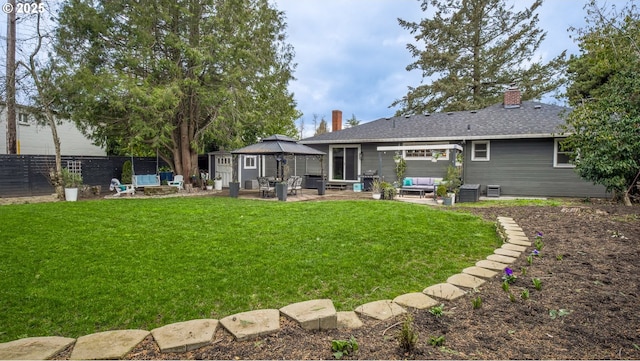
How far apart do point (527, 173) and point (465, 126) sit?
288 cm

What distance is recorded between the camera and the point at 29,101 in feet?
36.4

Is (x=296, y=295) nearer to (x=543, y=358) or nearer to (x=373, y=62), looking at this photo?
(x=543, y=358)

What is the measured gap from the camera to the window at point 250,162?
52.8 ft

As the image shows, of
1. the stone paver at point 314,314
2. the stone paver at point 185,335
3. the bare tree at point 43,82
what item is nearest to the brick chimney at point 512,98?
the stone paver at point 314,314

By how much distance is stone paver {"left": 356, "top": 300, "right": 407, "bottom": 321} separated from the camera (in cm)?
242

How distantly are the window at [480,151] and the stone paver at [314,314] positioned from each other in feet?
37.8

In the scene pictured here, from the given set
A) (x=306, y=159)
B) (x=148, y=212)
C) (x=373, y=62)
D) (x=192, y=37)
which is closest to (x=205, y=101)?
(x=192, y=37)

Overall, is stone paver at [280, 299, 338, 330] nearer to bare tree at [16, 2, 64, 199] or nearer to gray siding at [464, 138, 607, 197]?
bare tree at [16, 2, 64, 199]

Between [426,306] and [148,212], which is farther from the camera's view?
[148,212]

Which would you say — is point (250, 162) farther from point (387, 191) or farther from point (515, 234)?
point (515, 234)

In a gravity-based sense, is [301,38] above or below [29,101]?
above

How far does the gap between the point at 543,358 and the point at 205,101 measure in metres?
12.7

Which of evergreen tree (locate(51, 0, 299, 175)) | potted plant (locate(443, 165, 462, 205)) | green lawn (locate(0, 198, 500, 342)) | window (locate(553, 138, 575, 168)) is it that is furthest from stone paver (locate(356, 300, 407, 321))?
window (locate(553, 138, 575, 168))

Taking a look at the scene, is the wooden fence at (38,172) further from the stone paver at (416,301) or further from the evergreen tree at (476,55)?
the evergreen tree at (476,55)
